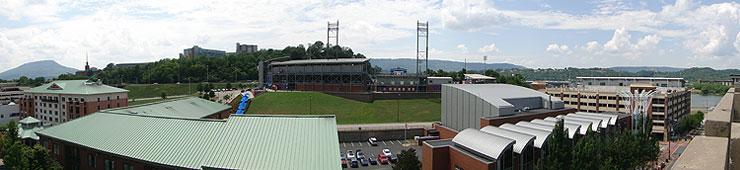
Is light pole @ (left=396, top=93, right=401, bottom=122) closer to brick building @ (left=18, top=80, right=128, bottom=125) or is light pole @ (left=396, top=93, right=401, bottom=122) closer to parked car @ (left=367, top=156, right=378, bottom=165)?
parked car @ (left=367, top=156, right=378, bottom=165)

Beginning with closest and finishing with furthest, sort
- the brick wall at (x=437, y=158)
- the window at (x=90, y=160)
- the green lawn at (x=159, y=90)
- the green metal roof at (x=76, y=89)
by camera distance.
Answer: the window at (x=90, y=160) → the brick wall at (x=437, y=158) → the green metal roof at (x=76, y=89) → the green lawn at (x=159, y=90)

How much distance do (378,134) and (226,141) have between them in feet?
102

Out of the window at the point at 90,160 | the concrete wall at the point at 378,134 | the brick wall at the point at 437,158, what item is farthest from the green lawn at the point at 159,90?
the brick wall at the point at 437,158

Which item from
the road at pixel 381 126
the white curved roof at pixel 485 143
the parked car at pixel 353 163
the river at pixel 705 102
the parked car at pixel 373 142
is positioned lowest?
the river at pixel 705 102

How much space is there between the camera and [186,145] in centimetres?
2397

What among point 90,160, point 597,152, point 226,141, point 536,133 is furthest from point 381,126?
point 90,160

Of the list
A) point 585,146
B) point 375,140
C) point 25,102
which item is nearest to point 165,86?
point 25,102

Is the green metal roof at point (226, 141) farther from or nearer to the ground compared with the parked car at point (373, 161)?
farther from the ground

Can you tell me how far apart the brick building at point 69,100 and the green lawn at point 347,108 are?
886 inches

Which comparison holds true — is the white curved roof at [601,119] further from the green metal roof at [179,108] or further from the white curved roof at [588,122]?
the green metal roof at [179,108]

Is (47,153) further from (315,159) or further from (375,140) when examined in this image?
(375,140)

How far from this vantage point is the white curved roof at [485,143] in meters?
27.2

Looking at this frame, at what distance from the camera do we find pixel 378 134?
52.8 m

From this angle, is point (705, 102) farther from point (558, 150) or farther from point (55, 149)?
point (55, 149)
